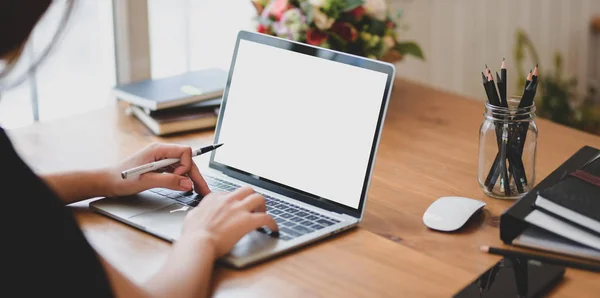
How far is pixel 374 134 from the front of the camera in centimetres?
129

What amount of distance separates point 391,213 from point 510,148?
24 cm

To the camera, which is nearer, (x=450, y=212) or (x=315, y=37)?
(x=450, y=212)

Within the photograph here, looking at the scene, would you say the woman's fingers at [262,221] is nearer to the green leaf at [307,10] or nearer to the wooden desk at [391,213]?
the wooden desk at [391,213]

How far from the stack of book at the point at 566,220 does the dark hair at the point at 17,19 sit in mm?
732

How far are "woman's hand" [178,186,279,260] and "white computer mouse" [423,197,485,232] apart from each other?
0.85ft

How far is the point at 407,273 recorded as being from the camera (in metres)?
1.16

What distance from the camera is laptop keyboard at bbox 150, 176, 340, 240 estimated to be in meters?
1.26

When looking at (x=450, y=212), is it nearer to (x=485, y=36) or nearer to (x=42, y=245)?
(x=42, y=245)

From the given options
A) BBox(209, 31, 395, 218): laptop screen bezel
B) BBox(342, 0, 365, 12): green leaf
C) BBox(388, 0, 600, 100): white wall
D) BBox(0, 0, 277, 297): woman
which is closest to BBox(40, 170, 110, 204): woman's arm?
BBox(209, 31, 395, 218): laptop screen bezel

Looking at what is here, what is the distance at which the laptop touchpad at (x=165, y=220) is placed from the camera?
1.26 meters

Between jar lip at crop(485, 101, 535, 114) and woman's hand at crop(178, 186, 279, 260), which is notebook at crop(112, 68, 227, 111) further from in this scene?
jar lip at crop(485, 101, 535, 114)

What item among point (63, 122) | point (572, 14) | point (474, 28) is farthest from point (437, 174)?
point (572, 14)

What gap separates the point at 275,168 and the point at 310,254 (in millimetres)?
246

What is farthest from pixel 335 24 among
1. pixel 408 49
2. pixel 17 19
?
pixel 17 19
